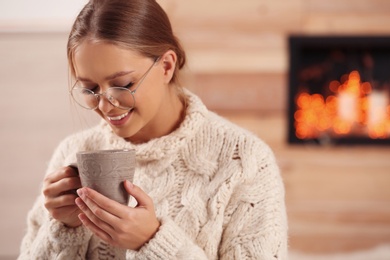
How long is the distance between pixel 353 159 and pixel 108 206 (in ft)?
8.23

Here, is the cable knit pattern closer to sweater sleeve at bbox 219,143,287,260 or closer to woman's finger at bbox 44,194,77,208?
sweater sleeve at bbox 219,143,287,260

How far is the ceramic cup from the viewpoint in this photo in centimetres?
108

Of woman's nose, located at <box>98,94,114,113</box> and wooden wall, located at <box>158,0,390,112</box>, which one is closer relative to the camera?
woman's nose, located at <box>98,94,114,113</box>

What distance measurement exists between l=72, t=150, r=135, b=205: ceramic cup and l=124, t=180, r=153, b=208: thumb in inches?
0.5

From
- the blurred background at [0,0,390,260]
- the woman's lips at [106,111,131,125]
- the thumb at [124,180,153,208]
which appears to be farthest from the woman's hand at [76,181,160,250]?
the blurred background at [0,0,390,260]

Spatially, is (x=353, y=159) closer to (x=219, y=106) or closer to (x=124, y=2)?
(x=219, y=106)

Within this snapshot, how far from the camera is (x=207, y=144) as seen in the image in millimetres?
1450

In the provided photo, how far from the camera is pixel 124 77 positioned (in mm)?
1261

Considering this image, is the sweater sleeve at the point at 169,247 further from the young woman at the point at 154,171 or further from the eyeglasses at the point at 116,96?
the eyeglasses at the point at 116,96

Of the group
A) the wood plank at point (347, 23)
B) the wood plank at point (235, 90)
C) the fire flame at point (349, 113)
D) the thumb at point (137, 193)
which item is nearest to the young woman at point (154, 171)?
the thumb at point (137, 193)

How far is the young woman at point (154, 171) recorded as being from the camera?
1.20 meters

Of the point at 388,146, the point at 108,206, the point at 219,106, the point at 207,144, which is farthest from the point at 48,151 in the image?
the point at 108,206

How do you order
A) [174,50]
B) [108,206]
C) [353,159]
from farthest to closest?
[353,159], [174,50], [108,206]

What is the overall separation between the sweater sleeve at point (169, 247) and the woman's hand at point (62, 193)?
6.6 inches
